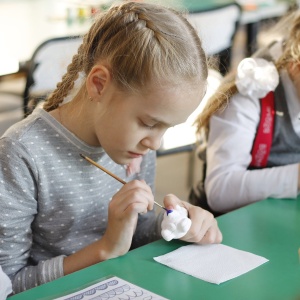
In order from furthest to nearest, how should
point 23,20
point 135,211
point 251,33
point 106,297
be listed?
point 251,33
point 23,20
point 135,211
point 106,297

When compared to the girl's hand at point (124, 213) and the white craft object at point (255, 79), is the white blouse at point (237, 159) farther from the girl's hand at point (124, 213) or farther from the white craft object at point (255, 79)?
the girl's hand at point (124, 213)

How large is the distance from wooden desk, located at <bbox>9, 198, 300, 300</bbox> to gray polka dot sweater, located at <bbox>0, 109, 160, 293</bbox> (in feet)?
0.58

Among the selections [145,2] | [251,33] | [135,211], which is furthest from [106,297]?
[251,33]

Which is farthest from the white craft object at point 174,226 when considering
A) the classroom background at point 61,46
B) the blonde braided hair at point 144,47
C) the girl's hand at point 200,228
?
the classroom background at point 61,46

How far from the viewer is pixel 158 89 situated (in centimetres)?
127

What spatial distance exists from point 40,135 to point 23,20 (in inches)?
68.2

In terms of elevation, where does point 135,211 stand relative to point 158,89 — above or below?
below

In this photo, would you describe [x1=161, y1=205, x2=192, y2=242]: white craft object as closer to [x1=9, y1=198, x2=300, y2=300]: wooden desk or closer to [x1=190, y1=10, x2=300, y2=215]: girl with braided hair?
[x1=9, y1=198, x2=300, y2=300]: wooden desk

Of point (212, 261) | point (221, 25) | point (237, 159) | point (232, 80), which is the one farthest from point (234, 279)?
point (221, 25)

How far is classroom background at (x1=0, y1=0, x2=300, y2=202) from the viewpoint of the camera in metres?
2.46

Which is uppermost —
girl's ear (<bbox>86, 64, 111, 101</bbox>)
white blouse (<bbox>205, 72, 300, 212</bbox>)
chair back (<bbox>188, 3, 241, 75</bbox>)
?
girl's ear (<bbox>86, 64, 111, 101</bbox>)

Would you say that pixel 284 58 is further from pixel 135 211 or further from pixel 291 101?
pixel 135 211

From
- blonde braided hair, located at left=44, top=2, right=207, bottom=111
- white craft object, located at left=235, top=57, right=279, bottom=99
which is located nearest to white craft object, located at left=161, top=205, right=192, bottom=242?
blonde braided hair, located at left=44, top=2, right=207, bottom=111

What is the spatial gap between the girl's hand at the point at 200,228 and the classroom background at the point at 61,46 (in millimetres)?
772
